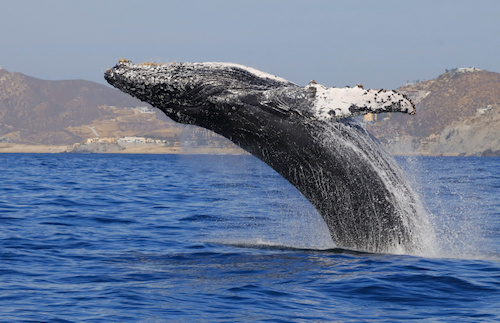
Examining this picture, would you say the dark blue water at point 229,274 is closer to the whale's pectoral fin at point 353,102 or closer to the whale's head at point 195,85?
the whale's pectoral fin at point 353,102

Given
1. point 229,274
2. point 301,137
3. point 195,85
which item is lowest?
point 229,274

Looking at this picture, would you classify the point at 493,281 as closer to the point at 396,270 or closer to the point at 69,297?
the point at 396,270

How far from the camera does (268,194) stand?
28.7 m

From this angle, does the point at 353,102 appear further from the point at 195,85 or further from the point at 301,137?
the point at 195,85

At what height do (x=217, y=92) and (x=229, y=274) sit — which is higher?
(x=217, y=92)

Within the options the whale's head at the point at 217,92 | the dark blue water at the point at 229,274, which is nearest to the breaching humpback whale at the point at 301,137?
the whale's head at the point at 217,92

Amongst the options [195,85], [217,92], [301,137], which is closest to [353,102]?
[301,137]

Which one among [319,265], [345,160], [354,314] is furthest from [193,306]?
[345,160]

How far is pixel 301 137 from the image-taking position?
9.97 metres

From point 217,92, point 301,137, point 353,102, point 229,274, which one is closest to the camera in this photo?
point 353,102

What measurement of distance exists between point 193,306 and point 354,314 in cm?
182

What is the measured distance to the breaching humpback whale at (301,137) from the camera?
32.6 ft

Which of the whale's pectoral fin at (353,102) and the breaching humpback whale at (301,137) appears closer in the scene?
the whale's pectoral fin at (353,102)

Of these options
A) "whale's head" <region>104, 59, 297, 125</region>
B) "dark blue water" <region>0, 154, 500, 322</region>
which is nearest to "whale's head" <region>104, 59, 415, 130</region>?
"whale's head" <region>104, 59, 297, 125</region>
